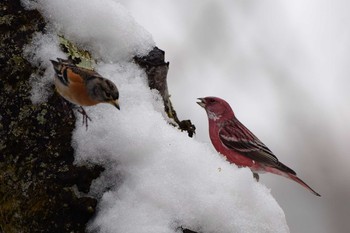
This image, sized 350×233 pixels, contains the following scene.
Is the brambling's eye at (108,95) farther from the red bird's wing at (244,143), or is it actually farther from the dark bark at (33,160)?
the red bird's wing at (244,143)

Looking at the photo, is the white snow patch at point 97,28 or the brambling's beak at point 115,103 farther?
the white snow patch at point 97,28

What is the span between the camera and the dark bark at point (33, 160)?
2398 mm

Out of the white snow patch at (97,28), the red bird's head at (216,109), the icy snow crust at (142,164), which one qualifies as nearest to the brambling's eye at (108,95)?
the icy snow crust at (142,164)

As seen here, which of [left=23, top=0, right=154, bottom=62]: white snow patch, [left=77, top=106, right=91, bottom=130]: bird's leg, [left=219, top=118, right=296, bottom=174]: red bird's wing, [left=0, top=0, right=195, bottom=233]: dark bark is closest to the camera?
[left=0, top=0, right=195, bottom=233]: dark bark

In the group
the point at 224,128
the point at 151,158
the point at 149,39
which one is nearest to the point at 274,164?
the point at 224,128

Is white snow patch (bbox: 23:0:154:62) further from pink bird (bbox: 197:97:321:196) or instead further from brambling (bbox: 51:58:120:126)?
pink bird (bbox: 197:97:321:196)

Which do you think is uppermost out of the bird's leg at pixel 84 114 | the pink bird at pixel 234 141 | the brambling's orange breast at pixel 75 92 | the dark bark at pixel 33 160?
the brambling's orange breast at pixel 75 92

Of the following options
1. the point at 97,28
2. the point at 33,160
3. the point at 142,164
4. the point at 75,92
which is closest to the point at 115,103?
the point at 75,92

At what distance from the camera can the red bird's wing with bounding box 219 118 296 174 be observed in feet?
17.0

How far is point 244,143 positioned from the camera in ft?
17.4

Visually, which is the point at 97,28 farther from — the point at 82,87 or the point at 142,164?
the point at 142,164

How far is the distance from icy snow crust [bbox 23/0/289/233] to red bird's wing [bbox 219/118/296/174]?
7.55 ft

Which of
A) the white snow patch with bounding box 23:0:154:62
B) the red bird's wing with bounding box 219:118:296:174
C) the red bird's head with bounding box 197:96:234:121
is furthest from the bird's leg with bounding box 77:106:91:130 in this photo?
the red bird's head with bounding box 197:96:234:121

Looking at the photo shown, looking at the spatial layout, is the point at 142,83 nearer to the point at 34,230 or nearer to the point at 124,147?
the point at 124,147
